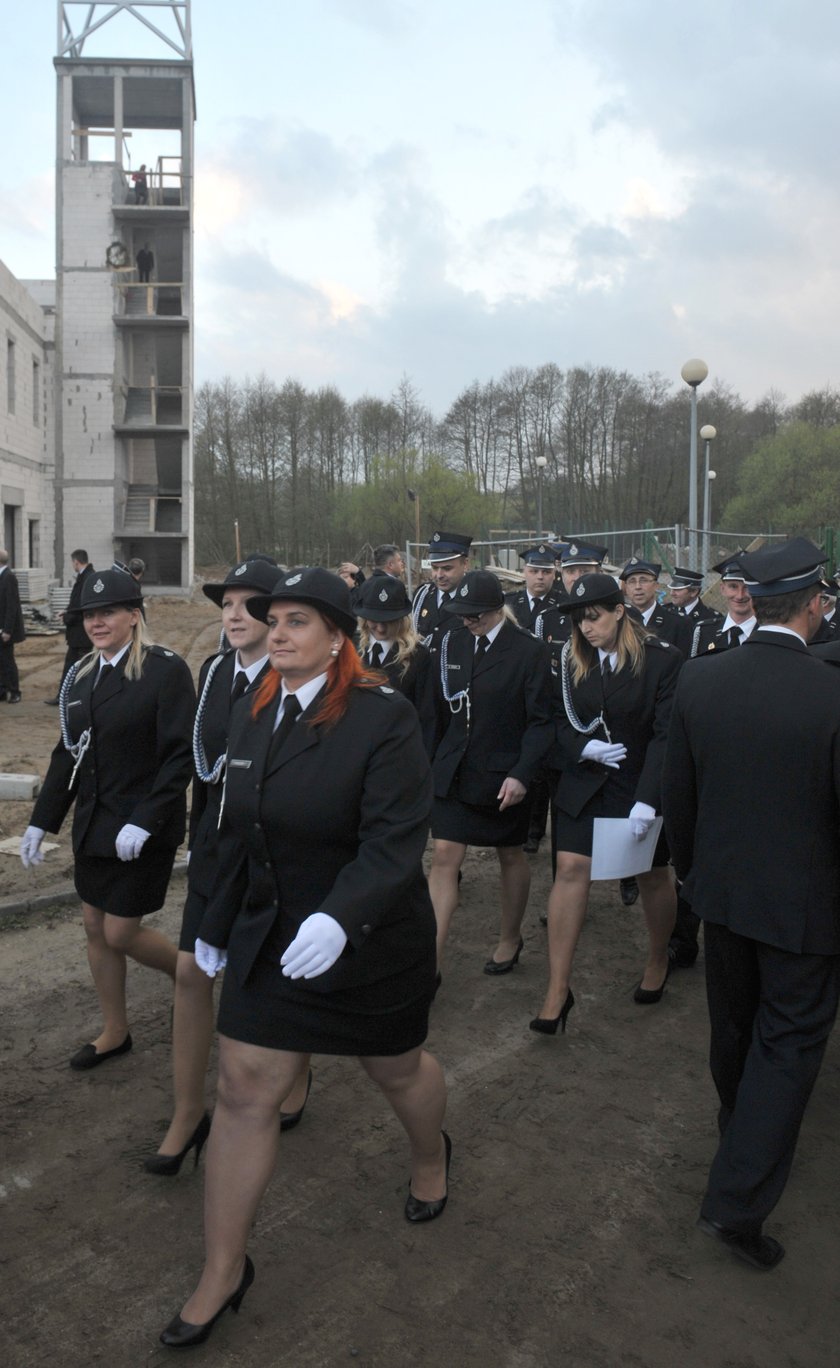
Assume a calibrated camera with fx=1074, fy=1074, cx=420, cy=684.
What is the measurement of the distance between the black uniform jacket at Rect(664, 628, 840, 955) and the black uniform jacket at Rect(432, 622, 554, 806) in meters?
1.82

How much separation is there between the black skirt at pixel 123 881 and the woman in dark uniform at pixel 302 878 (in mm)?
1355

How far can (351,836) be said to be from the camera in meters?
2.80

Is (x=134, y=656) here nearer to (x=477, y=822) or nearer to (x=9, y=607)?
(x=477, y=822)

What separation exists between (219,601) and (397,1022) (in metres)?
1.85

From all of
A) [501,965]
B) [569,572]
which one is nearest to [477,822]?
[501,965]

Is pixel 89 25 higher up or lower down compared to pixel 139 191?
higher up

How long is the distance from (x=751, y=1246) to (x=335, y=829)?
1.84m

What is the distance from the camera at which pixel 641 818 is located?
182 inches

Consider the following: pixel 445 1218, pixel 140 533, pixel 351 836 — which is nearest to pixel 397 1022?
pixel 351 836

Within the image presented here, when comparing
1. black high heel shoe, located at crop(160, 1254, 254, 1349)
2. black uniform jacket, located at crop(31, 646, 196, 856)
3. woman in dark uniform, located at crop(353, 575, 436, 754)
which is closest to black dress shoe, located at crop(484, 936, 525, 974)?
woman in dark uniform, located at crop(353, 575, 436, 754)

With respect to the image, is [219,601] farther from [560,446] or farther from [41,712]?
[560,446]

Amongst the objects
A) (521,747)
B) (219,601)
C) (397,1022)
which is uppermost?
(219,601)

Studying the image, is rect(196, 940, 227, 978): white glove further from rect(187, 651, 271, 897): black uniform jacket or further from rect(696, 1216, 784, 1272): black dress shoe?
rect(696, 1216, 784, 1272): black dress shoe

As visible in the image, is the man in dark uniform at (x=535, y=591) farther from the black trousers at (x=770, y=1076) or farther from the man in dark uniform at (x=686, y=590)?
the black trousers at (x=770, y=1076)
